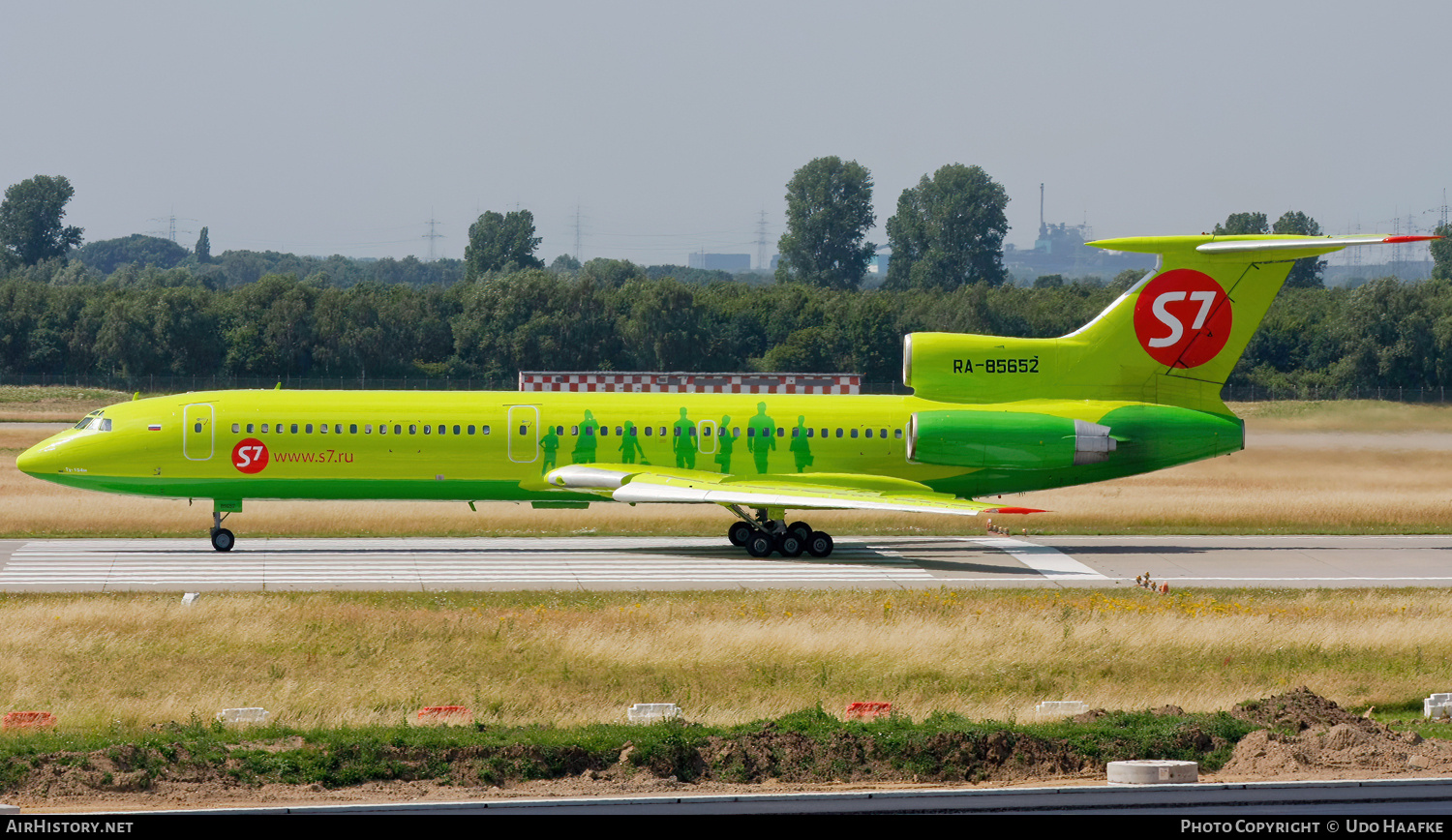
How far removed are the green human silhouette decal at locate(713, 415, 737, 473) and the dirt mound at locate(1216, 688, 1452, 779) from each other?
20959 mm

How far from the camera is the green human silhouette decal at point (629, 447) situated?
3819 centimetres

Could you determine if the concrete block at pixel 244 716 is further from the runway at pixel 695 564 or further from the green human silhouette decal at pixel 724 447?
the green human silhouette decal at pixel 724 447

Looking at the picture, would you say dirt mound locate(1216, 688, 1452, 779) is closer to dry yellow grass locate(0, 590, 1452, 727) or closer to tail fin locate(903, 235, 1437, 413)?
dry yellow grass locate(0, 590, 1452, 727)

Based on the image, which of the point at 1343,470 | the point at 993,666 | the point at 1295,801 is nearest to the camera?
the point at 1295,801

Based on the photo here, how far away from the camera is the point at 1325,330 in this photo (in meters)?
97.3

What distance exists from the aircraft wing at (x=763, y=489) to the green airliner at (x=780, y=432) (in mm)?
89

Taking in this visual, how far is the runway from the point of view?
32.5m

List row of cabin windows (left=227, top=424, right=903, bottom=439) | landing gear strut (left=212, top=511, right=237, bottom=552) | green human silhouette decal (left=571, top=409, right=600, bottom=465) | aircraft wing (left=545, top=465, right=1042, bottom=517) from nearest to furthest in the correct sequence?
1. aircraft wing (left=545, top=465, right=1042, bottom=517)
2. landing gear strut (left=212, top=511, right=237, bottom=552)
3. row of cabin windows (left=227, top=424, right=903, bottom=439)
4. green human silhouette decal (left=571, top=409, right=600, bottom=465)

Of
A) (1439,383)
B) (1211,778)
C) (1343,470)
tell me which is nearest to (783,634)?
(1211,778)

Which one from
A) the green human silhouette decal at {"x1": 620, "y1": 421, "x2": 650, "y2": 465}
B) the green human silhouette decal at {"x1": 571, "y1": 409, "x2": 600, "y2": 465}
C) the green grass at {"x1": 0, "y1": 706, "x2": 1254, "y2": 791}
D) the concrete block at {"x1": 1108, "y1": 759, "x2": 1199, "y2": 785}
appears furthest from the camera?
the green human silhouette decal at {"x1": 620, "y1": 421, "x2": 650, "y2": 465}

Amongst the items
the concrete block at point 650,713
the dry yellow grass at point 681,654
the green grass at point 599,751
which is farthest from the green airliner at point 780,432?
the green grass at point 599,751

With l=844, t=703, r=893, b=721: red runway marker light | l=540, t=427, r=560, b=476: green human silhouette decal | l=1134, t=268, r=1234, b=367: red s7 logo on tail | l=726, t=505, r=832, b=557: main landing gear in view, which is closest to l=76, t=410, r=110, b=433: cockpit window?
l=540, t=427, r=560, b=476: green human silhouette decal

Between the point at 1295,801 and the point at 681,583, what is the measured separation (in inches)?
748

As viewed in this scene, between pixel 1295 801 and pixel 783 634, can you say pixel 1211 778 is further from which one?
pixel 783 634
